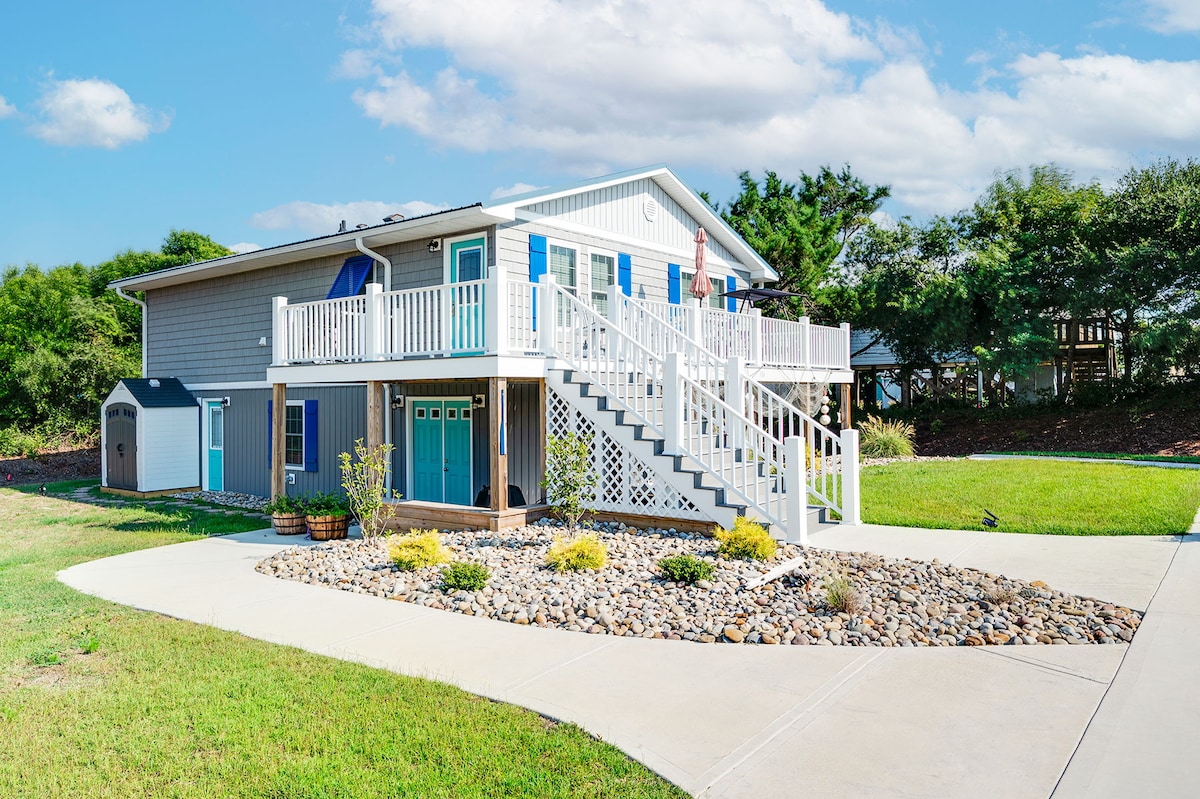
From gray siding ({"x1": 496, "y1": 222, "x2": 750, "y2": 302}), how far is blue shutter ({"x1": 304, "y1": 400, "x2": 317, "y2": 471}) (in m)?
4.97

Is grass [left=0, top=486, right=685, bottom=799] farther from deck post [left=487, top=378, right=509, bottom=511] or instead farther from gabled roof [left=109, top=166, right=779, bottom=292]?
gabled roof [left=109, top=166, right=779, bottom=292]

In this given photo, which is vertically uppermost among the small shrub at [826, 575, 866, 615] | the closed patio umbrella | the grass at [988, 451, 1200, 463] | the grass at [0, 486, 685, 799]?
the closed patio umbrella

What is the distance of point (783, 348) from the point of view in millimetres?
15992

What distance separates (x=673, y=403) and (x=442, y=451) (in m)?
5.32

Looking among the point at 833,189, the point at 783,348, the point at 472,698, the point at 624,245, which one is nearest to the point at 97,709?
the point at 472,698

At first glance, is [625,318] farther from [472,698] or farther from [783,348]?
[472,698]

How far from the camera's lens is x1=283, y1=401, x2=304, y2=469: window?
1497cm

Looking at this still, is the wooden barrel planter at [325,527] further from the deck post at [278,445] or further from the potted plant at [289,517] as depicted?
the deck post at [278,445]

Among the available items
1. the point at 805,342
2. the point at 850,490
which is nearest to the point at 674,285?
the point at 805,342

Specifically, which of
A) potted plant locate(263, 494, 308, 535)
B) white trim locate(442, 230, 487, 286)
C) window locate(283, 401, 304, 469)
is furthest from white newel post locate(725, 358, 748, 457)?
window locate(283, 401, 304, 469)

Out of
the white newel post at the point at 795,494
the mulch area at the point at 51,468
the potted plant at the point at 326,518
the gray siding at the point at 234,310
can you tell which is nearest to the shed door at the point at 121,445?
the gray siding at the point at 234,310

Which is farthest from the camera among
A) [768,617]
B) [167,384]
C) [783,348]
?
[167,384]

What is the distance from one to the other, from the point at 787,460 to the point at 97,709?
20.9 feet

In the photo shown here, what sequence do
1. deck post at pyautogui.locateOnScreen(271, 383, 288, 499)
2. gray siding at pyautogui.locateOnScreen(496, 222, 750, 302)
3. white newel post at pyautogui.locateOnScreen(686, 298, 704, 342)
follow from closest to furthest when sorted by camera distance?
deck post at pyautogui.locateOnScreen(271, 383, 288, 499)
gray siding at pyautogui.locateOnScreen(496, 222, 750, 302)
white newel post at pyautogui.locateOnScreen(686, 298, 704, 342)
